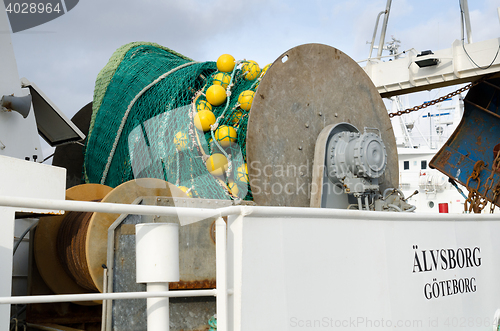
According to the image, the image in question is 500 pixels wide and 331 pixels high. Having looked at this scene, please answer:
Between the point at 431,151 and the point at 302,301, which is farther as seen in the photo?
the point at 431,151

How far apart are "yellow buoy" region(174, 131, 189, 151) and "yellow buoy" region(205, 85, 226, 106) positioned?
518mm

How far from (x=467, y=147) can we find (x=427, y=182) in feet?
39.0

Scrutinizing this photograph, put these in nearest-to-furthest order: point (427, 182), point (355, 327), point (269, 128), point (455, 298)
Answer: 1. point (355, 327)
2. point (455, 298)
3. point (269, 128)
4. point (427, 182)

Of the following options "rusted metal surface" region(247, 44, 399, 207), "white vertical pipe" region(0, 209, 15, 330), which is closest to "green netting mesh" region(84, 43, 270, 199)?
"rusted metal surface" region(247, 44, 399, 207)

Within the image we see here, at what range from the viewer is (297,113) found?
16.7 ft

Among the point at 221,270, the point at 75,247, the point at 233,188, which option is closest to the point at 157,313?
the point at 221,270

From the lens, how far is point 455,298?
3889mm

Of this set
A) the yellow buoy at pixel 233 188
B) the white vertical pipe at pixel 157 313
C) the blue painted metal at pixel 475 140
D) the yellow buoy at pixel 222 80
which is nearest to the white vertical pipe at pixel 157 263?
the white vertical pipe at pixel 157 313

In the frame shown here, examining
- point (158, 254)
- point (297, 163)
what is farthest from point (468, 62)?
point (158, 254)

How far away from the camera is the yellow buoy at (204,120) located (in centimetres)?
516

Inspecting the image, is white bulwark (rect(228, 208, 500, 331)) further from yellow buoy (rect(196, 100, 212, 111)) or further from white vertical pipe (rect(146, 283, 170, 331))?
yellow buoy (rect(196, 100, 212, 111))

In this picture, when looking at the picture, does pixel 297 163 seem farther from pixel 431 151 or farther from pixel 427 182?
pixel 431 151

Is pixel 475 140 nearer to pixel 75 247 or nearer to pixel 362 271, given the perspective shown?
pixel 362 271

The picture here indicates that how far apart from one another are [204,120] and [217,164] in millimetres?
514
